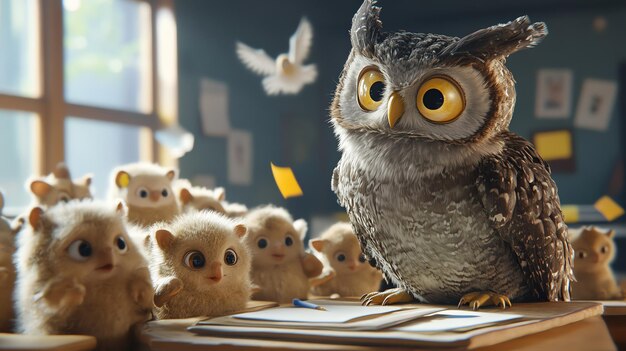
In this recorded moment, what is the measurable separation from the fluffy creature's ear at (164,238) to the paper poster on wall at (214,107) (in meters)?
2.69

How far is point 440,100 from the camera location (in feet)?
3.98

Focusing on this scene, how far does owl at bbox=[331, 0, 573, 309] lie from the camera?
121 centimetres

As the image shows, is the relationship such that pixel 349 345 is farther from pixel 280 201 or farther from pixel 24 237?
pixel 280 201

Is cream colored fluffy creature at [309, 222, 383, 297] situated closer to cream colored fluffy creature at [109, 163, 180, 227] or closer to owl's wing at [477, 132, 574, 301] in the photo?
cream colored fluffy creature at [109, 163, 180, 227]

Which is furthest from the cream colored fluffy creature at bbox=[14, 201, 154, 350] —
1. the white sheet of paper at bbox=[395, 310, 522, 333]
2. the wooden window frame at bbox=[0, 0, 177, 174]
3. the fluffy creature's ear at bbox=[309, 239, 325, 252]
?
the wooden window frame at bbox=[0, 0, 177, 174]

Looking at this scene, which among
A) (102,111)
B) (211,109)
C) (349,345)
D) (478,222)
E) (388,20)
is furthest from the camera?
(388,20)

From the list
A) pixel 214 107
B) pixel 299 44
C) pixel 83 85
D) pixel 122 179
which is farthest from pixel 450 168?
pixel 214 107

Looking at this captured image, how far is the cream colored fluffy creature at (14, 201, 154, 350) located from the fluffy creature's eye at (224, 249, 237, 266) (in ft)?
0.67

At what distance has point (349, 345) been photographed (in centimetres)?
90

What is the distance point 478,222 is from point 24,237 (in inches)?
29.7

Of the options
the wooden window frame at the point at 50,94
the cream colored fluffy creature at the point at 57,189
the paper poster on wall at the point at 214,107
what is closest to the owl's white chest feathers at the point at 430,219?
the cream colored fluffy creature at the point at 57,189

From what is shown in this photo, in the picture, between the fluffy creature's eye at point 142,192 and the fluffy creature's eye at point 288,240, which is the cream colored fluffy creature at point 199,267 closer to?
the fluffy creature's eye at point 288,240

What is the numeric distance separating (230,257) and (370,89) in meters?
0.40

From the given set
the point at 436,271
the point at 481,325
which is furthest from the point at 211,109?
the point at 481,325
